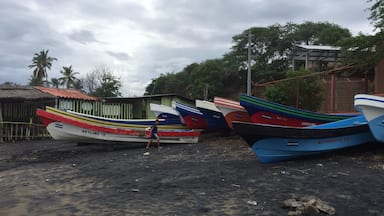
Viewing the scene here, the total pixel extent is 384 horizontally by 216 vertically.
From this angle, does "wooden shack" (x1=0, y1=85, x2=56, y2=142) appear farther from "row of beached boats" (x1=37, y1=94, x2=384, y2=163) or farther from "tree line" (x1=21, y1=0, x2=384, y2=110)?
"tree line" (x1=21, y1=0, x2=384, y2=110)

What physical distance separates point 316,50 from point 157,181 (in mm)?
21194

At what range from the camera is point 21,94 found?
20453mm

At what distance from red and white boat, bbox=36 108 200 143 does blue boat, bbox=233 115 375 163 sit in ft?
21.3

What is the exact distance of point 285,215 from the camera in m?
5.12

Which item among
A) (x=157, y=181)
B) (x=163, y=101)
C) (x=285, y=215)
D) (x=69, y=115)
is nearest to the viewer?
(x=285, y=215)

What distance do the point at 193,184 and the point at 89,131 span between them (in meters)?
7.71

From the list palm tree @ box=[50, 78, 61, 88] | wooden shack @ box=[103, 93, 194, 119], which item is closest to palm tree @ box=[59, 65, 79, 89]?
palm tree @ box=[50, 78, 61, 88]

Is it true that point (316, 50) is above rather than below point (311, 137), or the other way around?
above

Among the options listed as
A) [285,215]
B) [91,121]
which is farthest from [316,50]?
[285,215]

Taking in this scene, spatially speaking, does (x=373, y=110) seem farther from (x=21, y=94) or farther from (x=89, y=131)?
(x=21, y=94)

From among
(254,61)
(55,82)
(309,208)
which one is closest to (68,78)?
(55,82)

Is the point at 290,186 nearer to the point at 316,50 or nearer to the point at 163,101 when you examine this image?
the point at 163,101

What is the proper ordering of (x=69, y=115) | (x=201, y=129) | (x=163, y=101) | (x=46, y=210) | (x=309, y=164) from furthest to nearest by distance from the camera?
(x=163, y=101) < (x=201, y=129) < (x=69, y=115) < (x=309, y=164) < (x=46, y=210)

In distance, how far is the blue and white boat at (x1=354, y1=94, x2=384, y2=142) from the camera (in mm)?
8289
